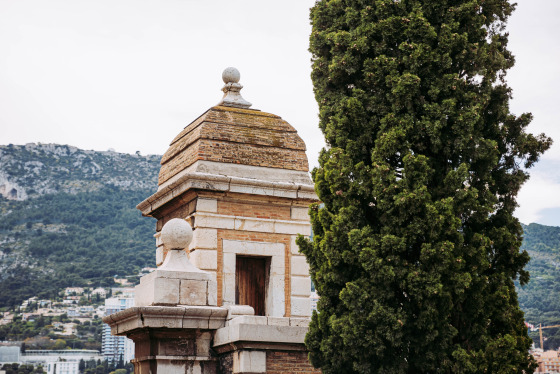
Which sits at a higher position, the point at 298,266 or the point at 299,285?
the point at 298,266

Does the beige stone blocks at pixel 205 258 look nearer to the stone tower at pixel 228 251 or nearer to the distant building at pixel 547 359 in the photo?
the stone tower at pixel 228 251

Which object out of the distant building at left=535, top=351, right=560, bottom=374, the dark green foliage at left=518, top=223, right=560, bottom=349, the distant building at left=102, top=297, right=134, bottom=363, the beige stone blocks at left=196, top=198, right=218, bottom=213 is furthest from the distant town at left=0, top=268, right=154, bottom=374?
the beige stone blocks at left=196, top=198, right=218, bottom=213

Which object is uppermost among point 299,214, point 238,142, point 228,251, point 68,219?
point 68,219

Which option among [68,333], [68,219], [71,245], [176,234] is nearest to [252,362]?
[176,234]

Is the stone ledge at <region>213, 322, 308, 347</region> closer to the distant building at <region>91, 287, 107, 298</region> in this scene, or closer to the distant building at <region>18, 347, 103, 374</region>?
the distant building at <region>18, 347, 103, 374</region>

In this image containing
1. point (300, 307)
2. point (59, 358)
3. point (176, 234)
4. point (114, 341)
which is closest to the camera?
point (176, 234)

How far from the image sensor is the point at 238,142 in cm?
1401

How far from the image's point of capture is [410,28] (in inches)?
416

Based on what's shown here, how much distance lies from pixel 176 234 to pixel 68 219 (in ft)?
403

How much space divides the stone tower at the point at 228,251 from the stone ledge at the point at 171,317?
0.05ft

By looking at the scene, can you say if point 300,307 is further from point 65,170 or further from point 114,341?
point 65,170

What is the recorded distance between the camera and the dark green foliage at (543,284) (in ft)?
218

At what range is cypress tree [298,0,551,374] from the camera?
969cm

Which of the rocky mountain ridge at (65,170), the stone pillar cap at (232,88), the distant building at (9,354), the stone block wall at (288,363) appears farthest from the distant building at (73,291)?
the stone block wall at (288,363)
